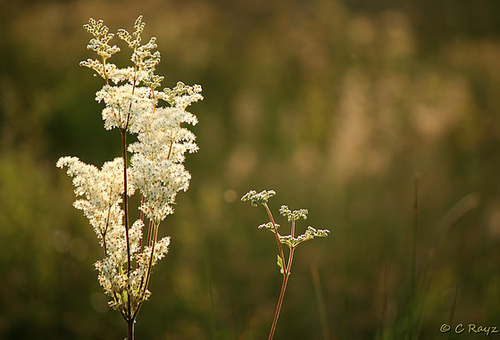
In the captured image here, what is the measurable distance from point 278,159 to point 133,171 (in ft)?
14.2

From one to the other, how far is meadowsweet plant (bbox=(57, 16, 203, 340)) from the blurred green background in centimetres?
223

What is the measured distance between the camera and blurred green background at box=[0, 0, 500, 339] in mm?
3893

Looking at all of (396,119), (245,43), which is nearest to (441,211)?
(396,119)

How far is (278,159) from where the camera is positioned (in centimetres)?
526

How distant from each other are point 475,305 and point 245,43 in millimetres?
4480

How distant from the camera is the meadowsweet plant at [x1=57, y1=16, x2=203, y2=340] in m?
0.96

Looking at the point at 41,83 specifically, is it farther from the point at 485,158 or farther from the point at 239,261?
the point at 485,158

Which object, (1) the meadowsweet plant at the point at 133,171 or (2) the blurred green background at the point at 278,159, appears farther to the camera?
(2) the blurred green background at the point at 278,159

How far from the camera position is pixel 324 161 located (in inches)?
206

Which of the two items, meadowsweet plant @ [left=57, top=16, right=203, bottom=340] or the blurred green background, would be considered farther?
the blurred green background

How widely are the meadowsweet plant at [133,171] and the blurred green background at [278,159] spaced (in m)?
2.23

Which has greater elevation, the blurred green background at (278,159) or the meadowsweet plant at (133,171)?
the blurred green background at (278,159)

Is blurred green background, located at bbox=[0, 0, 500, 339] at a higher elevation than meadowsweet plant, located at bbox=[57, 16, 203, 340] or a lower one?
higher

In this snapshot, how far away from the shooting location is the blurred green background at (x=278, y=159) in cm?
389
